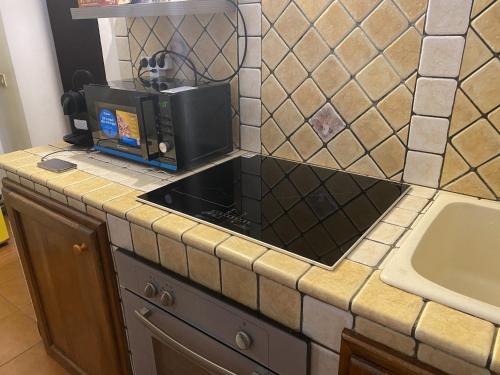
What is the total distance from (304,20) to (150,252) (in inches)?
31.2

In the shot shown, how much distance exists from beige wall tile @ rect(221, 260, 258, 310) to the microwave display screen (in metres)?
0.61

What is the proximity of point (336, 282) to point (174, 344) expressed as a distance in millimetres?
482

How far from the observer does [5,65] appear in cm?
273

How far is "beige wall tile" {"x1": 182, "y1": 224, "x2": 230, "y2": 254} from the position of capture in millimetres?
813

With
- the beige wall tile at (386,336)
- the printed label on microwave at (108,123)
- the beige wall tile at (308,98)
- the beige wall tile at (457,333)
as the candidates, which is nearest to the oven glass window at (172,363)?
the beige wall tile at (386,336)

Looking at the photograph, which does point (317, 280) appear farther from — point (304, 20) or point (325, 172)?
point (304, 20)

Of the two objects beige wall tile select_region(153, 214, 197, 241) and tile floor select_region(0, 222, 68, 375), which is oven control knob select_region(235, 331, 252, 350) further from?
tile floor select_region(0, 222, 68, 375)

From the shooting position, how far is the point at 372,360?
2.10 ft

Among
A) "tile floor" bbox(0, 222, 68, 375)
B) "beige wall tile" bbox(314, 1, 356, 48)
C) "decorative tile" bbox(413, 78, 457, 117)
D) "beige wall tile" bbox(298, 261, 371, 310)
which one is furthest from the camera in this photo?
"tile floor" bbox(0, 222, 68, 375)

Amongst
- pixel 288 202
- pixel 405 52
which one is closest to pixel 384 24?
pixel 405 52

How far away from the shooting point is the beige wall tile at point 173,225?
2.84ft

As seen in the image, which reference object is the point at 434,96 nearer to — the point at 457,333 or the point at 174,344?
the point at 457,333

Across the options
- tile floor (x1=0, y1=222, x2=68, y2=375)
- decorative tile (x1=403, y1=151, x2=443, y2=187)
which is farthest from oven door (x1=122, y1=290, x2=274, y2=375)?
tile floor (x1=0, y1=222, x2=68, y2=375)

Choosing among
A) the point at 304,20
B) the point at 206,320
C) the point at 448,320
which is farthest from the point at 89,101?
the point at 448,320
